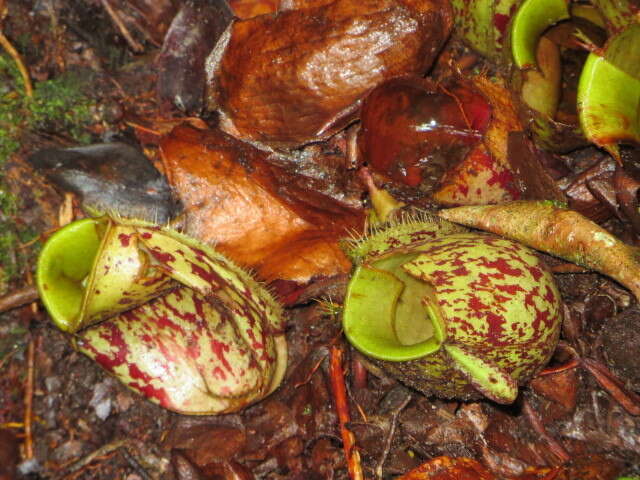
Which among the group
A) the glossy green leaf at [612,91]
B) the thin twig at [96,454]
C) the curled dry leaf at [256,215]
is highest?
the glossy green leaf at [612,91]

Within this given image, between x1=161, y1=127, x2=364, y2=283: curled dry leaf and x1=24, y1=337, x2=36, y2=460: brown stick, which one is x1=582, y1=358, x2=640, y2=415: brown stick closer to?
x1=161, y1=127, x2=364, y2=283: curled dry leaf

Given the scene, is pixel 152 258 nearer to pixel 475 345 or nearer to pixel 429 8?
pixel 475 345

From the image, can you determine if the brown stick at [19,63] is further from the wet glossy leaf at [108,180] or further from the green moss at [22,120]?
the wet glossy leaf at [108,180]

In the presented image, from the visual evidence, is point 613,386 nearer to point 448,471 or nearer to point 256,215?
point 448,471

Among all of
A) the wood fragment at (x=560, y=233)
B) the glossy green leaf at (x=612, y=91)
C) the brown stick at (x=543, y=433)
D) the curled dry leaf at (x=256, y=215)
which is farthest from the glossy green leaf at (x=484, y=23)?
the brown stick at (x=543, y=433)

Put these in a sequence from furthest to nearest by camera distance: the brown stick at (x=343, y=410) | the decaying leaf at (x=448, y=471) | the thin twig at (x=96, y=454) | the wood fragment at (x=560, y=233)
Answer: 1. the thin twig at (x=96, y=454)
2. the brown stick at (x=343, y=410)
3. the decaying leaf at (x=448, y=471)
4. the wood fragment at (x=560, y=233)

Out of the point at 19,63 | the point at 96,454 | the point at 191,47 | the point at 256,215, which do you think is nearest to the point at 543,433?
the point at 256,215
